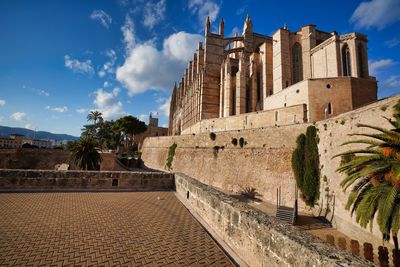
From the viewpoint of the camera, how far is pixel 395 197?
6.55 metres

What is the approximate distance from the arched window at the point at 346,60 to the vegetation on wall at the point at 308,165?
12981 millimetres

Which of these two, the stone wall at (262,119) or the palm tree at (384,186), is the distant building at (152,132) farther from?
the palm tree at (384,186)

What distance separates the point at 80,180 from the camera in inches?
382

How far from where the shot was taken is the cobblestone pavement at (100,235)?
363cm

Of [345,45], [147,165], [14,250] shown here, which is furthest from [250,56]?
[14,250]

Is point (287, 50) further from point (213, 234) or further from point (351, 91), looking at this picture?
point (213, 234)

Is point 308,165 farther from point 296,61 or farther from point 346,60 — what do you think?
point 296,61

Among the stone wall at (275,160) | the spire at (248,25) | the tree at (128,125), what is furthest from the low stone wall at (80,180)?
the tree at (128,125)

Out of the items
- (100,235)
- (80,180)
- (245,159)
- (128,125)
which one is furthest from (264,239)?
(128,125)

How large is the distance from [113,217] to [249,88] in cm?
2931

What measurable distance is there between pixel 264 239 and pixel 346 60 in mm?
27446

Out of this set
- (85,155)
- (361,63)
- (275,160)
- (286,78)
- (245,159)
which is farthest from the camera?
(286,78)

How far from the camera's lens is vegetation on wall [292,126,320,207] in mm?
14695

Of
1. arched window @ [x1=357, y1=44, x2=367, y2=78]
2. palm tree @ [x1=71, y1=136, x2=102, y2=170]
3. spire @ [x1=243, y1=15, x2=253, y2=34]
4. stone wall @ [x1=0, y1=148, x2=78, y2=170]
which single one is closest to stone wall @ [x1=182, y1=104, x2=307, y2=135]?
arched window @ [x1=357, y1=44, x2=367, y2=78]
